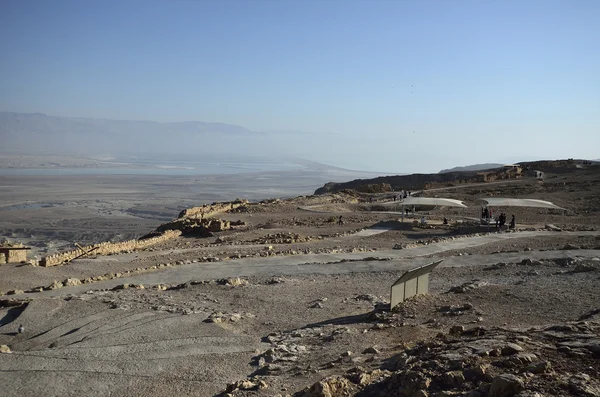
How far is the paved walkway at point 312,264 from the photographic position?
52.4 ft

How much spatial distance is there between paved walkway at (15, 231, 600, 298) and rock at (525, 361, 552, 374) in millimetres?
10414

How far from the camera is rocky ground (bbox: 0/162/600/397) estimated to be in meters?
6.73

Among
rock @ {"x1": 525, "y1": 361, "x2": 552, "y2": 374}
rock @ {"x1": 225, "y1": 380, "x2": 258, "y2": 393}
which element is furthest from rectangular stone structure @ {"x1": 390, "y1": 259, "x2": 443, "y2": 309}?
rock @ {"x1": 525, "y1": 361, "x2": 552, "y2": 374}

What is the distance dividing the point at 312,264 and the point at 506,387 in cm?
1225

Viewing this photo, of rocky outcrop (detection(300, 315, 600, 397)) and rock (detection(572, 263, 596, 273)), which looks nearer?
rocky outcrop (detection(300, 315, 600, 397))

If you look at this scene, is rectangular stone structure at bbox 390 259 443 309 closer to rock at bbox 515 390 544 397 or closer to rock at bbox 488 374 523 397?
rock at bbox 488 374 523 397

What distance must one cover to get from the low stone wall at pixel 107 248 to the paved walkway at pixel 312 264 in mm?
4220

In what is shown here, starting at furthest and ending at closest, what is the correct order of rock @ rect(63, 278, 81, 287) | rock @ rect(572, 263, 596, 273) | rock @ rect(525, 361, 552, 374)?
rock @ rect(63, 278, 81, 287)
rock @ rect(572, 263, 596, 273)
rock @ rect(525, 361, 552, 374)

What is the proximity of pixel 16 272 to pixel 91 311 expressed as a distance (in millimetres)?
6903

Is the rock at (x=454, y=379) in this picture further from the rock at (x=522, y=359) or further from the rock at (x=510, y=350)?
the rock at (x=510, y=350)

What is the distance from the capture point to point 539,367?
6.06 m

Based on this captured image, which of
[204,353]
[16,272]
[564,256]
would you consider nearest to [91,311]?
[204,353]

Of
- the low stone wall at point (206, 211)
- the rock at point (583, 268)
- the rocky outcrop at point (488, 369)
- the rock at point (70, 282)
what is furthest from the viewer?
the low stone wall at point (206, 211)

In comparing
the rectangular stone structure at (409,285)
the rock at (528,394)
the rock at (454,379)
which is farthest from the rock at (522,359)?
the rectangular stone structure at (409,285)
